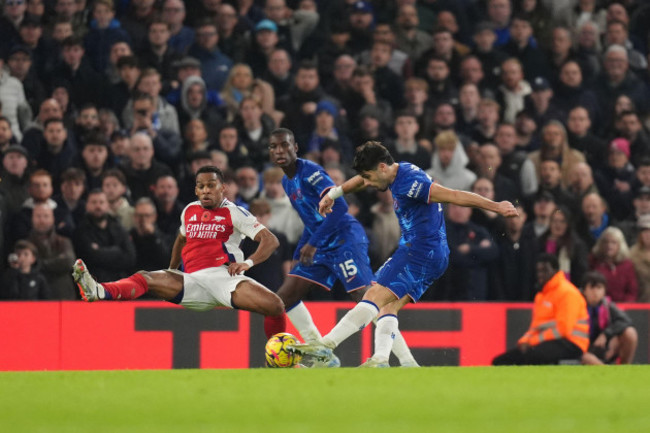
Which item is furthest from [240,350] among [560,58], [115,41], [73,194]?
[560,58]

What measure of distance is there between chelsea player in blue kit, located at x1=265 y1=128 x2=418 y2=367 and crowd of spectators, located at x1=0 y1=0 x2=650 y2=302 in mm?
1838

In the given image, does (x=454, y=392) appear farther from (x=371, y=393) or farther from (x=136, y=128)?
(x=136, y=128)

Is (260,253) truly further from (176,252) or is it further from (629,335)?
(629,335)

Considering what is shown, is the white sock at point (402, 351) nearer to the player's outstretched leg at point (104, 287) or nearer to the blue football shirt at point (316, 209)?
the blue football shirt at point (316, 209)

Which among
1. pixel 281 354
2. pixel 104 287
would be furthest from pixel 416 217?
pixel 104 287

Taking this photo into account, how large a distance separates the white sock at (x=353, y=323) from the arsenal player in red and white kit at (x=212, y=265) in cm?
59

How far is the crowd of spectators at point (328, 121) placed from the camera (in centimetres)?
1217

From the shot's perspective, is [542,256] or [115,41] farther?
[115,41]

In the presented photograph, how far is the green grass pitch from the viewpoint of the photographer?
5.29 meters

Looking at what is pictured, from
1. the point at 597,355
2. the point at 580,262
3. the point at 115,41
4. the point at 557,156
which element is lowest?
the point at 597,355

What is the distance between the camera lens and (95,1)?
1431 centimetres

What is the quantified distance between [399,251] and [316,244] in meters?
0.94

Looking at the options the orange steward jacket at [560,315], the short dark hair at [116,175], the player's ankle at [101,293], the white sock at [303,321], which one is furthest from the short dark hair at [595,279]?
the player's ankle at [101,293]

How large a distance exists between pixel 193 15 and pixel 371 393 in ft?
30.7
